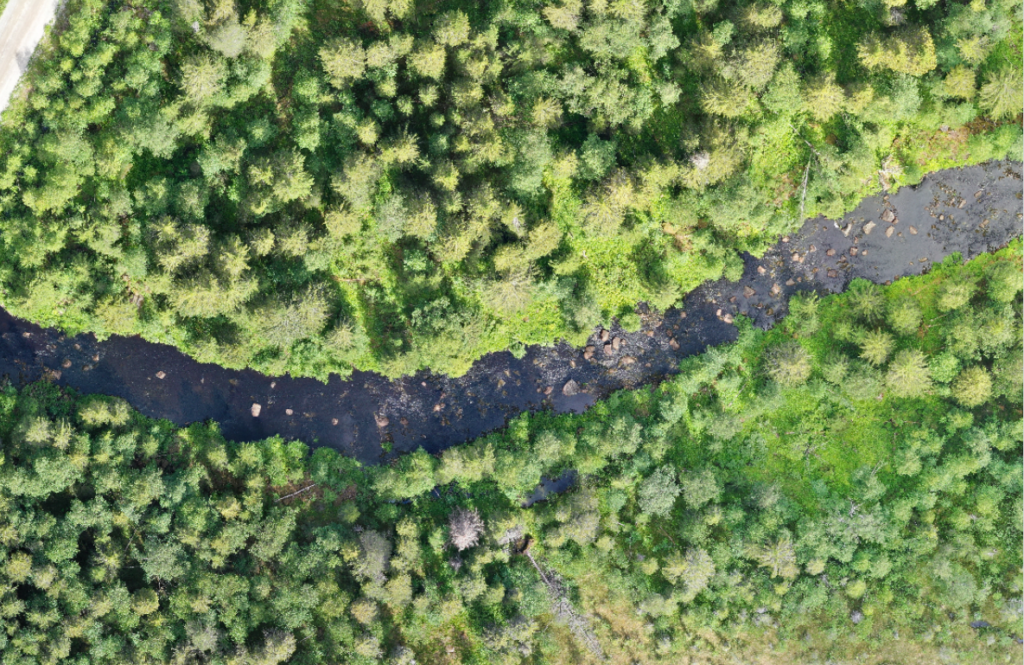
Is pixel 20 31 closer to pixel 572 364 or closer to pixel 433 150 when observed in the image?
pixel 433 150

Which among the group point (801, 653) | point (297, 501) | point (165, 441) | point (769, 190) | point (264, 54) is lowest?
point (801, 653)

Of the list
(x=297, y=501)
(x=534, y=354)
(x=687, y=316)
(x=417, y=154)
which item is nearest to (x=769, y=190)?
(x=687, y=316)

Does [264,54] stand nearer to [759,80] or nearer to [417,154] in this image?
[417,154]

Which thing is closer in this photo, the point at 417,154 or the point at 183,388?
the point at 417,154

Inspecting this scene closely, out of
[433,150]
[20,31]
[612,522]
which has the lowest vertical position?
[612,522]

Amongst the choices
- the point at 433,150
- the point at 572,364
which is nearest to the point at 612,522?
the point at 572,364
